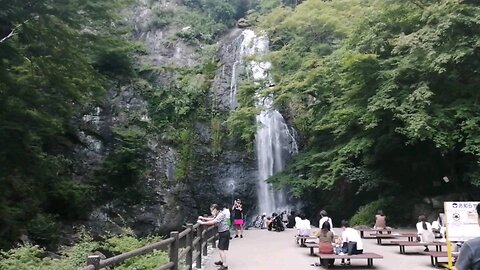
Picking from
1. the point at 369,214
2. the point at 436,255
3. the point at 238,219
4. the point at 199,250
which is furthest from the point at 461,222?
the point at 369,214

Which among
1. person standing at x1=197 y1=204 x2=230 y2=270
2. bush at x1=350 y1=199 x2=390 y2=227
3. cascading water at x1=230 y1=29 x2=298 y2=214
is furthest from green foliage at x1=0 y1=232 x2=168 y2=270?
cascading water at x1=230 y1=29 x2=298 y2=214

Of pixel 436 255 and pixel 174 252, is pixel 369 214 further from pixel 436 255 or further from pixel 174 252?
pixel 174 252

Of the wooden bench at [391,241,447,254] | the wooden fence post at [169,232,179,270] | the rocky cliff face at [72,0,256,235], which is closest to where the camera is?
the wooden fence post at [169,232,179,270]

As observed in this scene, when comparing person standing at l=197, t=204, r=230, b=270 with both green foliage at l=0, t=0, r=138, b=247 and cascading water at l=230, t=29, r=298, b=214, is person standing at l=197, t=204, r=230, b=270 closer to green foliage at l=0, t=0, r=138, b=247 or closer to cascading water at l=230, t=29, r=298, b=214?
green foliage at l=0, t=0, r=138, b=247

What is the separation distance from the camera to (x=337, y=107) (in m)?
19.9

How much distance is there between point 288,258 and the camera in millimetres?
10789

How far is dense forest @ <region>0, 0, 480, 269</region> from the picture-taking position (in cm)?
1293

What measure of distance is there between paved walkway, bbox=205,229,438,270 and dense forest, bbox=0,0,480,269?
3303 millimetres

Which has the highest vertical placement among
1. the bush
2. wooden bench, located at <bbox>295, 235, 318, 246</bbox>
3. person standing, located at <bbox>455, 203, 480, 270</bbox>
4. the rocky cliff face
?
the rocky cliff face

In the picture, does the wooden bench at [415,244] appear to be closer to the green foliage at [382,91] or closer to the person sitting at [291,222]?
the green foliage at [382,91]

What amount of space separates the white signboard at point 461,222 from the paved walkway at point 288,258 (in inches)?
86.4

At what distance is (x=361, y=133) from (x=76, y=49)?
38.6 feet

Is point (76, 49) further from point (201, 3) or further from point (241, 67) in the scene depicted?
point (201, 3)

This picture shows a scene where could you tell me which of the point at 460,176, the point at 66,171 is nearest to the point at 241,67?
the point at 66,171
